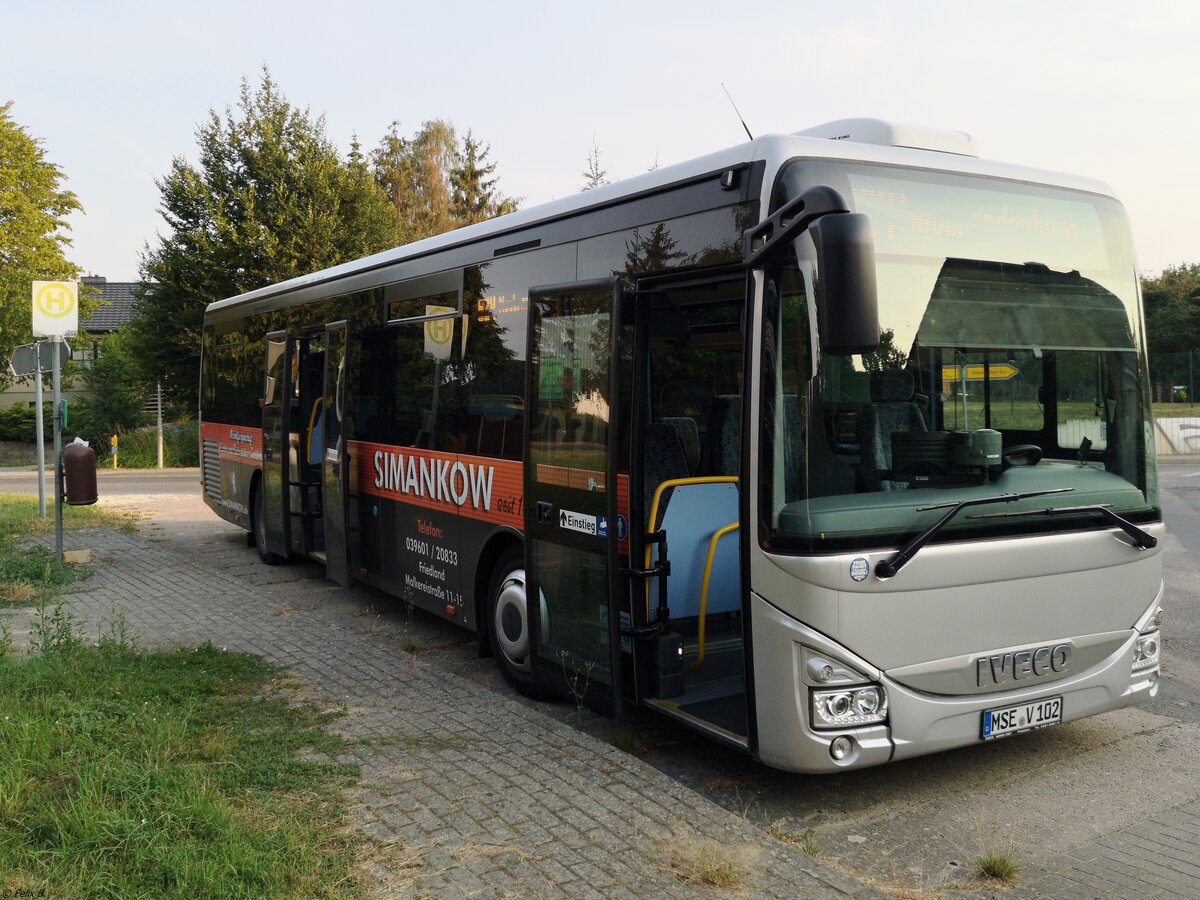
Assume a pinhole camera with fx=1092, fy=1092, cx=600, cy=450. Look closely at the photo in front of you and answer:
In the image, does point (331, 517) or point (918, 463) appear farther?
point (331, 517)

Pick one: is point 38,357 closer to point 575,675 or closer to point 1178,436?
point 575,675

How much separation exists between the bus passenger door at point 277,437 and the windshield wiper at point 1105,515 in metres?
7.79

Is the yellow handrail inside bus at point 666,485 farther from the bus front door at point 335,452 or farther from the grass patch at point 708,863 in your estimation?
the bus front door at point 335,452

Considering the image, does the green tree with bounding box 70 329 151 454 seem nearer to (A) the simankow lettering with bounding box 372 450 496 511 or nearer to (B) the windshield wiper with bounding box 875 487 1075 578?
(A) the simankow lettering with bounding box 372 450 496 511

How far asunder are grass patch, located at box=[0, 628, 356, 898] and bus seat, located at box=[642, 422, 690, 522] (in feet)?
7.18

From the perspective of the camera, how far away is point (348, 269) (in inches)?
392

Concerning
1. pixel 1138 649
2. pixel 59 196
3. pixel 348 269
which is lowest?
pixel 1138 649

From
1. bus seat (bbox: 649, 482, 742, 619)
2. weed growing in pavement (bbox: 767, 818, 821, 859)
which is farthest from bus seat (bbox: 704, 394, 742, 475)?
weed growing in pavement (bbox: 767, 818, 821, 859)

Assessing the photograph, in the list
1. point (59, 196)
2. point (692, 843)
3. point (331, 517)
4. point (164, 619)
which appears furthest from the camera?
point (59, 196)

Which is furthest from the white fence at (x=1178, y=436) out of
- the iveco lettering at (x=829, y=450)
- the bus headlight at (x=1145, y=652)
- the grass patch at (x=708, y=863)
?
the grass patch at (x=708, y=863)

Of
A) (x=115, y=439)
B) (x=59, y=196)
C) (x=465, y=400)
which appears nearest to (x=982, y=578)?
(x=465, y=400)

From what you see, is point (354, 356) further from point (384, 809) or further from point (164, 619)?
point (384, 809)

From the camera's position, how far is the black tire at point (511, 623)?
6.82 meters

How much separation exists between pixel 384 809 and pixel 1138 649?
3729mm
